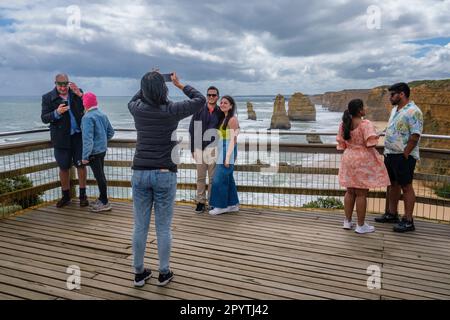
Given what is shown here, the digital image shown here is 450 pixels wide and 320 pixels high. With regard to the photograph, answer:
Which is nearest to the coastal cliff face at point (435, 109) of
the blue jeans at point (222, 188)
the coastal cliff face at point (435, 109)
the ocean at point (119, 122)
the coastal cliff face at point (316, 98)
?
the coastal cliff face at point (435, 109)

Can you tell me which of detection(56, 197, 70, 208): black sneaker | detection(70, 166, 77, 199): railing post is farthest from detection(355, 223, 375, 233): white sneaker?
detection(70, 166, 77, 199): railing post

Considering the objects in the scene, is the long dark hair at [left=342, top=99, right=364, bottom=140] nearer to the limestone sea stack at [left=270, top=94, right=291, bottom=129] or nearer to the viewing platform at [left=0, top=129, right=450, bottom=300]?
the viewing platform at [left=0, top=129, right=450, bottom=300]

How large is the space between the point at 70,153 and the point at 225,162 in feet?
6.65

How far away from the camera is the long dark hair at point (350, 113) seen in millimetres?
3881

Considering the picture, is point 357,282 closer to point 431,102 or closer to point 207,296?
point 207,296

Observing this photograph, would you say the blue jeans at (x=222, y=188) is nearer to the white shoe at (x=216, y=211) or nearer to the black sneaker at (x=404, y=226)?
the white shoe at (x=216, y=211)

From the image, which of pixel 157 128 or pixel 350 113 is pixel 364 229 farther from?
pixel 157 128

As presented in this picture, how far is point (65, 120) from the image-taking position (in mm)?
4852

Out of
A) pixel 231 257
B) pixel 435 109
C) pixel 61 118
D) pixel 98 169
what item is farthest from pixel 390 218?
pixel 435 109

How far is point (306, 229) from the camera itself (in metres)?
4.33

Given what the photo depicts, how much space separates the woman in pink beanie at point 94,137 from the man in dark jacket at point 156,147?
2.07m

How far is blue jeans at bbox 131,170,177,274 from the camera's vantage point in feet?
8.74

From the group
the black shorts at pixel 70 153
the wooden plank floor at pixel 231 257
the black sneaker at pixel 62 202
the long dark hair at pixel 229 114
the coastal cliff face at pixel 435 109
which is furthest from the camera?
the coastal cliff face at pixel 435 109
